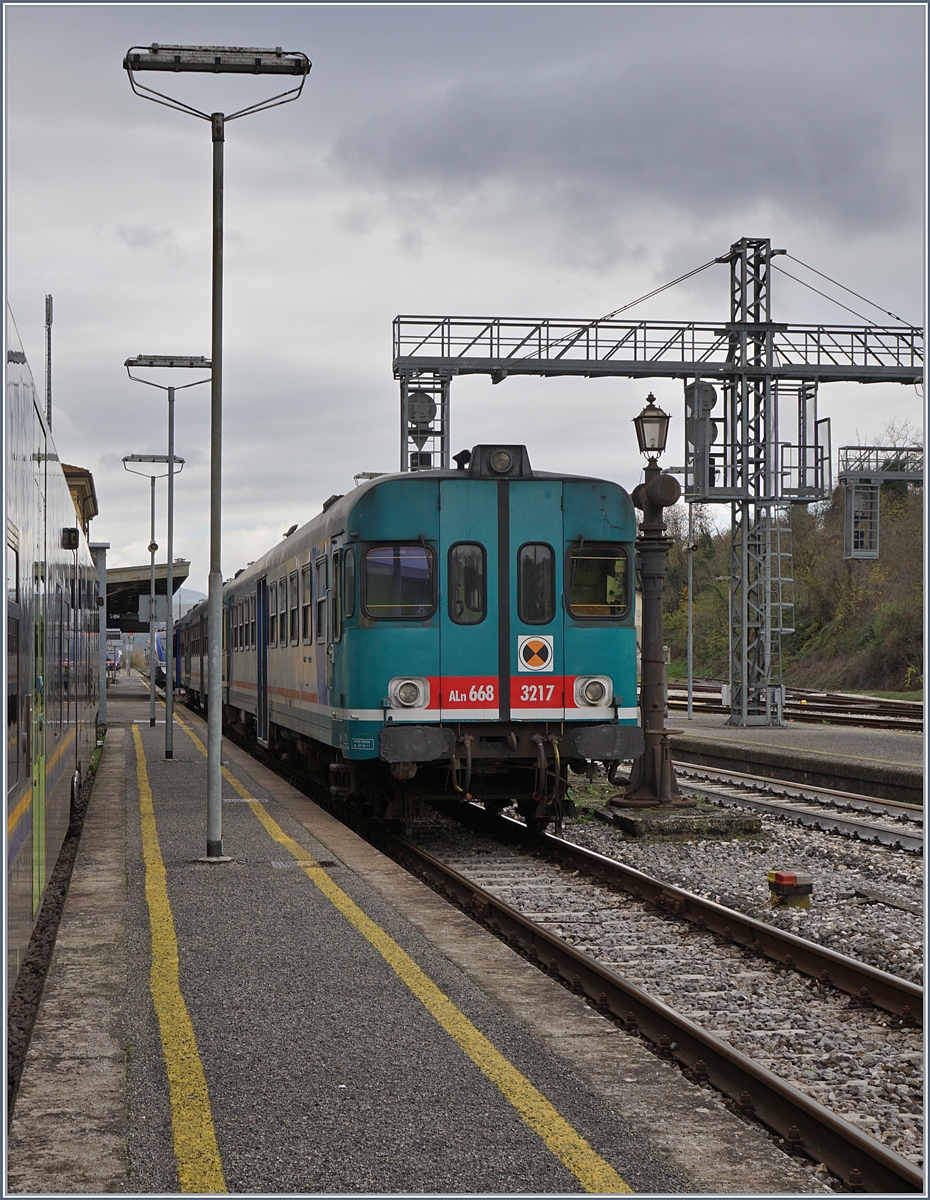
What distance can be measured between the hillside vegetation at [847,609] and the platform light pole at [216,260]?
3628cm

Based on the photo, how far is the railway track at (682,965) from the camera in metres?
5.00

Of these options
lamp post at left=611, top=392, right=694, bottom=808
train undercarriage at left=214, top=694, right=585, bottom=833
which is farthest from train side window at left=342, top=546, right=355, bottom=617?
lamp post at left=611, top=392, right=694, bottom=808

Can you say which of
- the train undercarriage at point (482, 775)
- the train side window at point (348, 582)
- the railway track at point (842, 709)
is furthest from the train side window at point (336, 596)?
the railway track at point (842, 709)

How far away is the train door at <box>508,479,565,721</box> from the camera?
1172 cm

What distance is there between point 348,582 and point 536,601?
5.36 feet

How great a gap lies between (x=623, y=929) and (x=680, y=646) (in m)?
61.1

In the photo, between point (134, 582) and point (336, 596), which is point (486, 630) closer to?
point (336, 596)

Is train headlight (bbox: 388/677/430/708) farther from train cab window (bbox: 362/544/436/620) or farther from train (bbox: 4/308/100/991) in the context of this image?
train (bbox: 4/308/100/991)

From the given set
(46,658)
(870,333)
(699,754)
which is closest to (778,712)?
(699,754)

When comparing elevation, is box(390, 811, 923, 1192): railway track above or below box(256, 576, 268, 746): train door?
below

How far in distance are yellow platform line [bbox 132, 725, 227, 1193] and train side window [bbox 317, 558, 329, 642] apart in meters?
4.50

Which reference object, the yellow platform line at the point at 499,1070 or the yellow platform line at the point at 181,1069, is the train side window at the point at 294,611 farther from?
the yellow platform line at the point at 499,1070

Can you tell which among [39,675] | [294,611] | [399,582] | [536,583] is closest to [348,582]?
[399,582]

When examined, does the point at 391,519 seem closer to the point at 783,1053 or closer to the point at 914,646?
the point at 783,1053
